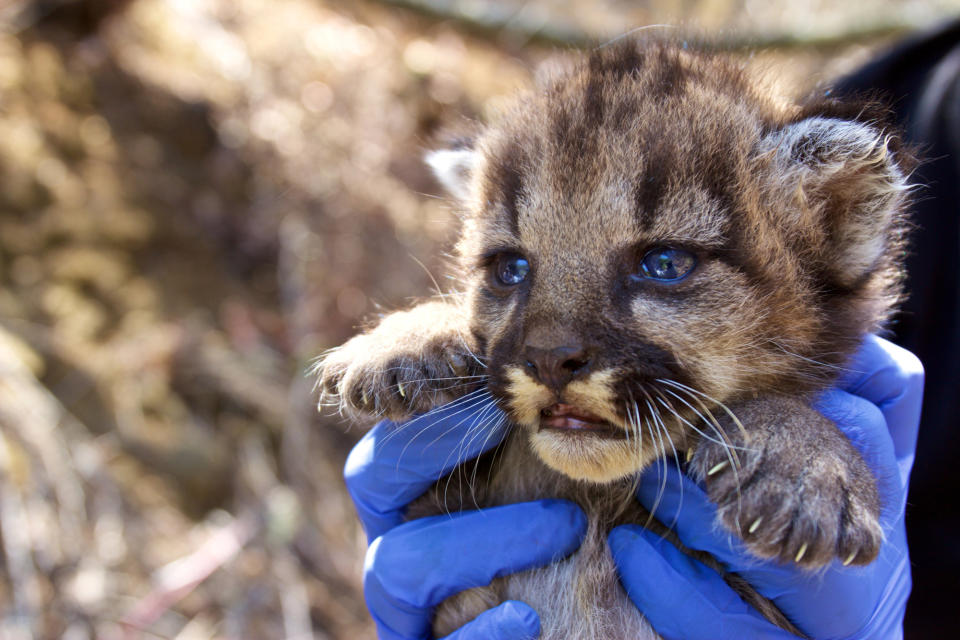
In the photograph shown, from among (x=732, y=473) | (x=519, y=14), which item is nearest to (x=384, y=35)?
(x=519, y=14)

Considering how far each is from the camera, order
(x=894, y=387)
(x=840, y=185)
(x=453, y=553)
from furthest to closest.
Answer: (x=894, y=387), (x=453, y=553), (x=840, y=185)

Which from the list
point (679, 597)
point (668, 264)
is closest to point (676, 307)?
point (668, 264)

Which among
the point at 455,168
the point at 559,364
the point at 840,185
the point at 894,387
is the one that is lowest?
the point at 894,387

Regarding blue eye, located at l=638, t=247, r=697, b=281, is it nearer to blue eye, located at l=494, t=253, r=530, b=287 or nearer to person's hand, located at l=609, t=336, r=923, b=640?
blue eye, located at l=494, t=253, r=530, b=287

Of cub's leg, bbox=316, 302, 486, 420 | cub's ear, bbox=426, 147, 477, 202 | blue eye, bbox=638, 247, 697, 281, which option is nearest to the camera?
blue eye, bbox=638, 247, 697, 281

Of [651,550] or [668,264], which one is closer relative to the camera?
[668,264]

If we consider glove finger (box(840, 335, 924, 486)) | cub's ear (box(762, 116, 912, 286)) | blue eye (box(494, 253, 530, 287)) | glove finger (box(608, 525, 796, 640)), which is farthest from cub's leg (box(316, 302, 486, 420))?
glove finger (box(840, 335, 924, 486))

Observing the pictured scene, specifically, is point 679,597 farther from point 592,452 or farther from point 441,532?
point 441,532
